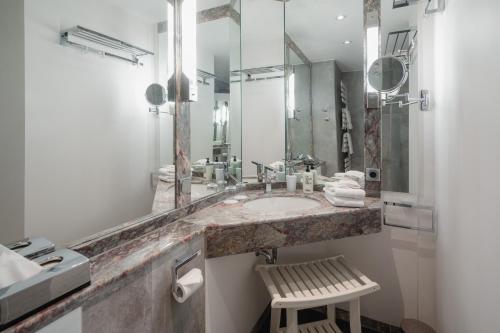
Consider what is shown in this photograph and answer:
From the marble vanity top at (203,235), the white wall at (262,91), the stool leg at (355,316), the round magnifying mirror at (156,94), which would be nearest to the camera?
the marble vanity top at (203,235)

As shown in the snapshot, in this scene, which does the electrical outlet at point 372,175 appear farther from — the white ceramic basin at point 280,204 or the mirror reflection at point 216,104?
the mirror reflection at point 216,104

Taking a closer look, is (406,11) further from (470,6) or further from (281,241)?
(281,241)

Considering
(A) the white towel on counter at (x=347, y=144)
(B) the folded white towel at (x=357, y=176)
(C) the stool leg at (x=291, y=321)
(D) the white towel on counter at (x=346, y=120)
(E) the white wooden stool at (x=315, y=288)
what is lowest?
(C) the stool leg at (x=291, y=321)

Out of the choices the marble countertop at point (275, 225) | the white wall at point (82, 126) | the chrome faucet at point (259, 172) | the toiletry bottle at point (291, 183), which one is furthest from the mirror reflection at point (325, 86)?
the white wall at point (82, 126)

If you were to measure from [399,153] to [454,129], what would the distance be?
531 millimetres

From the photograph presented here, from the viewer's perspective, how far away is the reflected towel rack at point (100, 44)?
2.78ft

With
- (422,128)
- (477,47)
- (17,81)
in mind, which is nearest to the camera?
(17,81)

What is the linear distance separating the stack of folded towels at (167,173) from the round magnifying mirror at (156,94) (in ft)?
0.98

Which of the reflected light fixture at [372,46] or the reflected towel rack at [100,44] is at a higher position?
the reflected light fixture at [372,46]

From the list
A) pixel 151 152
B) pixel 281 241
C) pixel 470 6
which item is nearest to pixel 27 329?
pixel 151 152

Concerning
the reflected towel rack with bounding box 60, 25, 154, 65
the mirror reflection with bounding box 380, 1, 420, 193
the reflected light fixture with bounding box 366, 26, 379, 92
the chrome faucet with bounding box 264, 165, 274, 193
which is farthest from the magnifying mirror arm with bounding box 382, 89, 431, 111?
the reflected towel rack with bounding box 60, 25, 154, 65

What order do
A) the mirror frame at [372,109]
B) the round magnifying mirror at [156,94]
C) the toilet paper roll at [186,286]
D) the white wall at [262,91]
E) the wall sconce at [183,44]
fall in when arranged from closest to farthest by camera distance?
1. the toilet paper roll at [186,286]
2. the round magnifying mirror at [156,94]
3. the wall sconce at [183,44]
4. the mirror frame at [372,109]
5. the white wall at [262,91]

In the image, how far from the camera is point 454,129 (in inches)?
43.4

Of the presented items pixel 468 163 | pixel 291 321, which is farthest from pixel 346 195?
pixel 291 321
